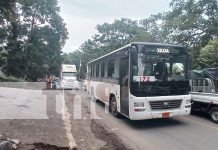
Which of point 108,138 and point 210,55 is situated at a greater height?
point 210,55

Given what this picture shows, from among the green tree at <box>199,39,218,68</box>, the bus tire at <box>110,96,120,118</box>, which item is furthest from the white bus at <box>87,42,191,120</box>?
the green tree at <box>199,39,218,68</box>

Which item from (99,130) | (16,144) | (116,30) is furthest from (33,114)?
(116,30)

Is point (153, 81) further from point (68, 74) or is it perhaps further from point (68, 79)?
point (68, 74)

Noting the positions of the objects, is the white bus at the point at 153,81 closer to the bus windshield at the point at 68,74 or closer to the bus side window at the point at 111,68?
the bus side window at the point at 111,68

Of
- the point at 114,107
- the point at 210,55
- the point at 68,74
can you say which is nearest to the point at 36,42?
the point at 68,74

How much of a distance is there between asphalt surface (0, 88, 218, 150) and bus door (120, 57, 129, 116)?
705mm

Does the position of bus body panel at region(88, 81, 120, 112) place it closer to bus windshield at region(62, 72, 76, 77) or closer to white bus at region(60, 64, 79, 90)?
white bus at region(60, 64, 79, 90)

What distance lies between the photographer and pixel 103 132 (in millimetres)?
9070

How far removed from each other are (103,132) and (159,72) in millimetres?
2926

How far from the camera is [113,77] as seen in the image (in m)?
11.9

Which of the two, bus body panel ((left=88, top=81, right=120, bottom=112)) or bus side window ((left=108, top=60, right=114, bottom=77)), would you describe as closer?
bus body panel ((left=88, top=81, right=120, bottom=112))

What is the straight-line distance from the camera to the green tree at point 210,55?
17.6 metres

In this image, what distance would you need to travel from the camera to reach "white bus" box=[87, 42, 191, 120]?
935 centimetres

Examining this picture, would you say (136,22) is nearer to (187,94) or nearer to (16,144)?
(187,94)
